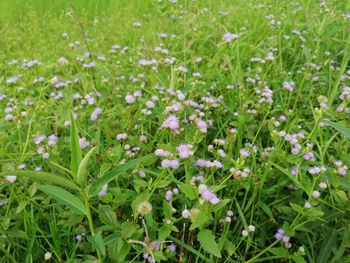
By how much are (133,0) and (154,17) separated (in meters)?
0.93

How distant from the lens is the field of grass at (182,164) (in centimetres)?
136

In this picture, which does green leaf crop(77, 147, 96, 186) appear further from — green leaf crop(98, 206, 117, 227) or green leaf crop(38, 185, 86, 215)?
green leaf crop(98, 206, 117, 227)

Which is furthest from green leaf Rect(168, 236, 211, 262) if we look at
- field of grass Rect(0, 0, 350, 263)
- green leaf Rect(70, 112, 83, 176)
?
green leaf Rect(70, 112, 83, 176)

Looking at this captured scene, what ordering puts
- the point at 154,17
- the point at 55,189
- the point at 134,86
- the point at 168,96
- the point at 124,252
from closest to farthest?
the point at 55,189
the point at 124,252
the point at 168,96
the point at 134,86
the point at 154,17

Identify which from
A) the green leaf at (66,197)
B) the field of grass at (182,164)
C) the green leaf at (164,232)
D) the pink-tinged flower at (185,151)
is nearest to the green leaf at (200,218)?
the field of grass at (182,164)

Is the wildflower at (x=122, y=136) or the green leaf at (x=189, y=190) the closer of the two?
the green leaf at (x=189, y=190)

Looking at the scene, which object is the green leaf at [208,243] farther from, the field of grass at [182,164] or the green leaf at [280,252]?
the green leaf at [280,252]

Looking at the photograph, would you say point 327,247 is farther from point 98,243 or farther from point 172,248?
point 98,243

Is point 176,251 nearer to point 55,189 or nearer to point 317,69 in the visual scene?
point 55,189

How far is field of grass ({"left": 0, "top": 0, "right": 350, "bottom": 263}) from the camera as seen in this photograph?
4.45 ft

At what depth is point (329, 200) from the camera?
1666 mm

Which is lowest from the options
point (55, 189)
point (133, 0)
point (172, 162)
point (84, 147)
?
point (133, 0)

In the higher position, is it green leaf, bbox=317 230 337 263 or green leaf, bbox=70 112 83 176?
green leaf, bbox=70 112 83 176

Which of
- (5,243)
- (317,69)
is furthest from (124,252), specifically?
(317,69)
